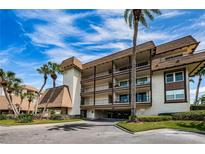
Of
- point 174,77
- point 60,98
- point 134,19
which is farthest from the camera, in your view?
point 60,98

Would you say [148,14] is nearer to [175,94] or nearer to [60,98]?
[175,94]

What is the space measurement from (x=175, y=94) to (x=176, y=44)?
670 cm

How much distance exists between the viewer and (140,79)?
32312 mm

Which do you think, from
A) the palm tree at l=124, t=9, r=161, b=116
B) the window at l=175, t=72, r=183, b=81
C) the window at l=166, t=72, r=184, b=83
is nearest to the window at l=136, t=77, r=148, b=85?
the window at l=166, t=72, r=184, b=83

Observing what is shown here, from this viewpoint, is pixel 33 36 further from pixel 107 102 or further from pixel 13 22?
pixel 107 102

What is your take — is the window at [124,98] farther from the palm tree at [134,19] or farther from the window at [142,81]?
the palm tree at [134,19]

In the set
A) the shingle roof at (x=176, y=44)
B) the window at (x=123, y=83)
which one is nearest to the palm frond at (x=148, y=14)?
the shingle roof at (x=176, y=44)

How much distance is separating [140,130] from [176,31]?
342 inches

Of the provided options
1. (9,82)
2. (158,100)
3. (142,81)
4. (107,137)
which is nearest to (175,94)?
(158,100)

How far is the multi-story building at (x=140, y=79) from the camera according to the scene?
2655 centimetres

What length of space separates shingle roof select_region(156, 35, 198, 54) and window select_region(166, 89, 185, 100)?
5.71 metres

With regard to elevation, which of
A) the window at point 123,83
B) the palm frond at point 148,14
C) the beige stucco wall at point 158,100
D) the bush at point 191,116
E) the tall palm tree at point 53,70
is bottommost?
the bush at point 191,116

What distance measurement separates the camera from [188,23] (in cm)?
1716

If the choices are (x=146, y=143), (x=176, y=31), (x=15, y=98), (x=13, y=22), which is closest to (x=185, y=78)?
(x=176, y=31)
